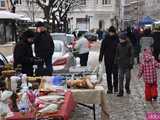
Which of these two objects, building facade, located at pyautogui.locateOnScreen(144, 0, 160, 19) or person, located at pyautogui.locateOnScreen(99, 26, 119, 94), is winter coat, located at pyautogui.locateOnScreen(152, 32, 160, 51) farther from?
building facade, located at pyautogui.locateOnScreen(144, 0, 160, 19)

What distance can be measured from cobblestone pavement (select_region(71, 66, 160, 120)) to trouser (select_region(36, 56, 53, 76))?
1725 mm

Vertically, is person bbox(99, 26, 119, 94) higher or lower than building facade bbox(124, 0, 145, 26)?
higher

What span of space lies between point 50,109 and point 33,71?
6629 millimetres

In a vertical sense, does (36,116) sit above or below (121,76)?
above

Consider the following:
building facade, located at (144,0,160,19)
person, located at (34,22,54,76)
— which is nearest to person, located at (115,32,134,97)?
person, located at (34,22,54,76)

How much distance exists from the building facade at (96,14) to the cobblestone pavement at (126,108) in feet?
296

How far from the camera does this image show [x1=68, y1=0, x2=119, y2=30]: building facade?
108 metres

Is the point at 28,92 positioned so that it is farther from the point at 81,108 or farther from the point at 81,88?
the point at 81,108

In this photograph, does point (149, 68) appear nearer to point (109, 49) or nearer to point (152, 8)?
point (109, 49)

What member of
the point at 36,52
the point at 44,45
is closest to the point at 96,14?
the point at 36,52

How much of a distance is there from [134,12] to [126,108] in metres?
93.0

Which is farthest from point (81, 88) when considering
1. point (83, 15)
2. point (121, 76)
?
point (83, 15)

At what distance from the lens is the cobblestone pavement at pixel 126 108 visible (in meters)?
12.9

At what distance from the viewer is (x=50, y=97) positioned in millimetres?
9203
